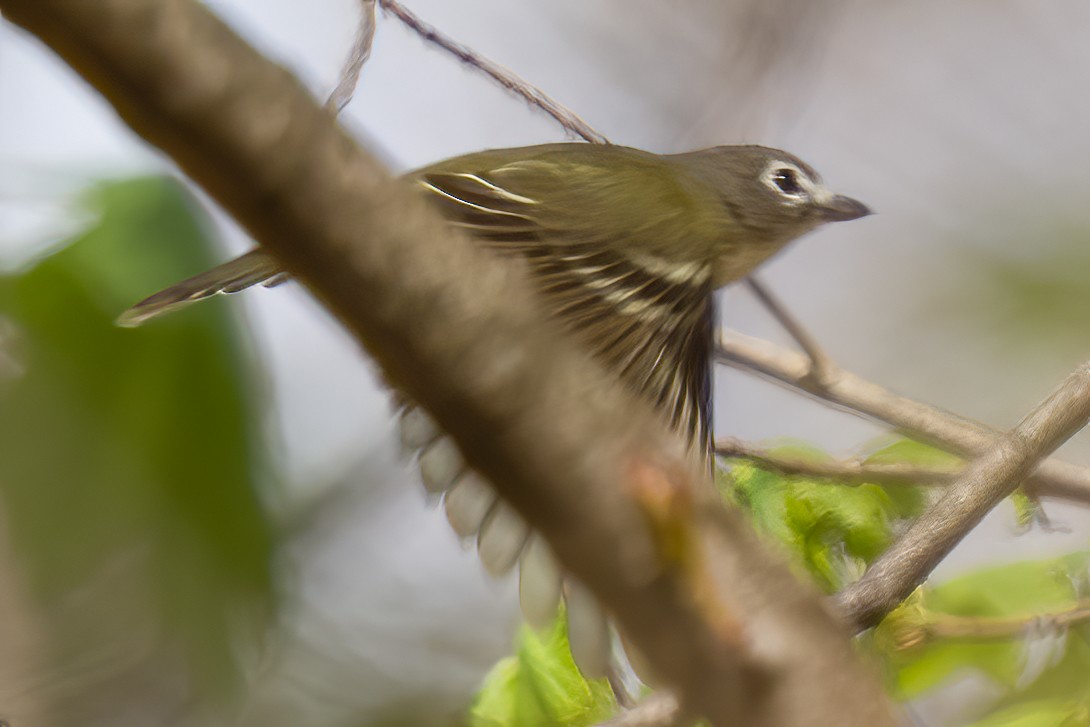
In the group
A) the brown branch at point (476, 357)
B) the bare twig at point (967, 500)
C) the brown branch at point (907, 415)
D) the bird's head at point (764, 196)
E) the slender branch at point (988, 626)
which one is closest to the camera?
the brown branch at point (476, 357)

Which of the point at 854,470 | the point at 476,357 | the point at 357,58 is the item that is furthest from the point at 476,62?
the point at 476,357

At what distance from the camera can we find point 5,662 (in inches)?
37.9

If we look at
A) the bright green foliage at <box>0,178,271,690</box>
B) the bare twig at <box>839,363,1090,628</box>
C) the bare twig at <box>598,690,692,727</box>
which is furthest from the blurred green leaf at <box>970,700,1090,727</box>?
the bright green foliage at <box>0,178,271,690</box>

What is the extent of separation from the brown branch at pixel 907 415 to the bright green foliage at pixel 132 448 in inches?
22.3

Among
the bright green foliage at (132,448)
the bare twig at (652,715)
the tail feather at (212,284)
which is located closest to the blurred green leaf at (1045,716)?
the bare twig at (652,715)

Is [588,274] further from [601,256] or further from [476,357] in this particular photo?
[476,357]

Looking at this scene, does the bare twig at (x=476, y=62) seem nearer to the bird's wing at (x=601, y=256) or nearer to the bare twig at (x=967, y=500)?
the bird's wing at (x=601, y=256)

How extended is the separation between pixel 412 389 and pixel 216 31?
0.10m

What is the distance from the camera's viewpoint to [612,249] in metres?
0.92

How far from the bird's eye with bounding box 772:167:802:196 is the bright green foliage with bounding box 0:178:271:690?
2.14ft

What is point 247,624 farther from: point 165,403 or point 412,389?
point 412,389

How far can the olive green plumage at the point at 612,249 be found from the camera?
86 cm

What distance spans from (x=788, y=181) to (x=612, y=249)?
0.33 meters

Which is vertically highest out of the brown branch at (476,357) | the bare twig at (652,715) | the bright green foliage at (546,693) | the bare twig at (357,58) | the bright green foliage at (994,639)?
the brown branch at (476,357)
